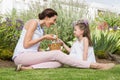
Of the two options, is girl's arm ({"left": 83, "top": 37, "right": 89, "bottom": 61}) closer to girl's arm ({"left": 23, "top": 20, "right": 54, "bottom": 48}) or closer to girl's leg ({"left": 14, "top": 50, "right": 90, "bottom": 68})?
girl's leg ({"left": 14, "top": 50, "right": 90, "bottom": 68})

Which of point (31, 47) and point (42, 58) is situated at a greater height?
point (31, 47)

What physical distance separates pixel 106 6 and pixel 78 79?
71.2 feet

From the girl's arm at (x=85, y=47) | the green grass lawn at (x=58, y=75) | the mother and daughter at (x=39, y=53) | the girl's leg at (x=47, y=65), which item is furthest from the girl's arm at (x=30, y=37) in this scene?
the girl's arm at (x=85, y=47)

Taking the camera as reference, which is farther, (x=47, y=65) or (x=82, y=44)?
(x=82, y=44)

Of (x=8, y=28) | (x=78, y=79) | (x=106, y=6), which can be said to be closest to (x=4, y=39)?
(x=8, y=28)

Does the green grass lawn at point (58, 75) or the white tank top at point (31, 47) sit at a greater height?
the white tank top at point (31, 47)

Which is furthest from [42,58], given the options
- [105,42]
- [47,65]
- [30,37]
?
[105,42]

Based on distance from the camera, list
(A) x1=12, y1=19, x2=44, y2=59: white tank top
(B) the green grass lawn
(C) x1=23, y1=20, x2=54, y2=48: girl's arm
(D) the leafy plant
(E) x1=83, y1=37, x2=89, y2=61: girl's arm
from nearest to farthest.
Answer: (B) the green grass lawn → (C) x1=23, y1=20, x2=54, y2=48: girl's arm → (A) x1=12, y1=19, x2=44, y2=59: white tank top → (E) x1=83, y1=37, x2=89, y2=61: girl's arm → (D) the leafy plant

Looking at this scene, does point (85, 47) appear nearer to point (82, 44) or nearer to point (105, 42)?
point (82, 44)

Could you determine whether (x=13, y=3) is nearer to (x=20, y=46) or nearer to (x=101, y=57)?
(x=101, y=57)

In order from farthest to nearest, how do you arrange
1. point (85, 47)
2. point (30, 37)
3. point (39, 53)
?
1. point (85, 47)
2. point (39, 53)
3. point (30, 37)

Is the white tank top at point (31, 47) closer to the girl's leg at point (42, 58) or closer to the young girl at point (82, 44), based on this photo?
the girl's leg at point (42, 58)

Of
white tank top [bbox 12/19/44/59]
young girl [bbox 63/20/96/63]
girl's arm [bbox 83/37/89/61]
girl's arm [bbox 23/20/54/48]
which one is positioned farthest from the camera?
young girl [bbox 63/20/96/63]

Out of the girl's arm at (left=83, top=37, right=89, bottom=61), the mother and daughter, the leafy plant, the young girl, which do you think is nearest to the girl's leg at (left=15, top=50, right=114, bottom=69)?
the mother and daughter
